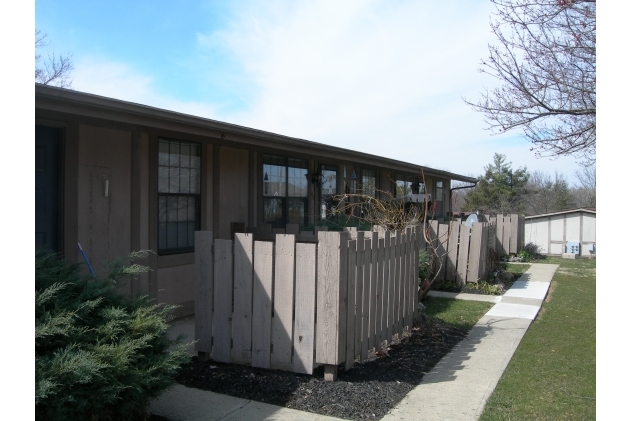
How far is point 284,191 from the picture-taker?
34.8 ft

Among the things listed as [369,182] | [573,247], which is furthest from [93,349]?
[573,247]

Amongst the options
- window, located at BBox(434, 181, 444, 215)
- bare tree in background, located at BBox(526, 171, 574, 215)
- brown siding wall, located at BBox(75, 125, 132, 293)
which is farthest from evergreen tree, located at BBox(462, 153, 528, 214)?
brown siding wall, located at BBox(75, 125, 132, 293)

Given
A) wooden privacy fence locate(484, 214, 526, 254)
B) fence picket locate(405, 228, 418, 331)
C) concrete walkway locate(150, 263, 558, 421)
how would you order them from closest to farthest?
concrete walkway locate(150, 263, 558, 421) < fence picket locate(405, 228, 418, 331) < wooden privacy fence locate(484, 214, 526, 254)

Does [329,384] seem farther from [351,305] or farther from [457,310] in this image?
[457,310]

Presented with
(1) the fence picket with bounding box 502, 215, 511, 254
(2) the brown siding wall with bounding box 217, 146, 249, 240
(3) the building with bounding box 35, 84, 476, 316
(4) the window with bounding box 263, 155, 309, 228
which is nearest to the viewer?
(3) the building with bounding box 35, 84, 476, 316

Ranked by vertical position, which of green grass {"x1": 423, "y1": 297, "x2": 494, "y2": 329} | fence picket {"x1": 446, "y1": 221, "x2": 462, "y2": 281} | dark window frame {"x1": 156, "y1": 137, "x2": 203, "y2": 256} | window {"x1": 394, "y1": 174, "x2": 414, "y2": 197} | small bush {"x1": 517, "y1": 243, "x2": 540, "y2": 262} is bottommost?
green grass {"x1": 423, "y1": 297, "x2": 494, "y2": 329}

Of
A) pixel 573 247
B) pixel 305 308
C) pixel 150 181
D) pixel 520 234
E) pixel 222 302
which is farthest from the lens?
pixel 573 247

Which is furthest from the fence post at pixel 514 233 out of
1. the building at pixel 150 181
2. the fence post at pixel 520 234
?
the building at pixel 150 181

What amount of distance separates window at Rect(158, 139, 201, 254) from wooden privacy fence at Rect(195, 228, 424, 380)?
2311mm

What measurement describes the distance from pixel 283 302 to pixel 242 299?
462mm

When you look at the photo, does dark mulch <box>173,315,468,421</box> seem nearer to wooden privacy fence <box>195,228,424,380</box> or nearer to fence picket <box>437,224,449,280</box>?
wooden privacy fence <box>195,228,424,380</box>

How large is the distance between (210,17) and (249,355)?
6.45 metres

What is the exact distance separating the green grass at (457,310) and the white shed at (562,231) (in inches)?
467

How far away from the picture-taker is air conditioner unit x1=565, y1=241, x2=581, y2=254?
61.8 ft
